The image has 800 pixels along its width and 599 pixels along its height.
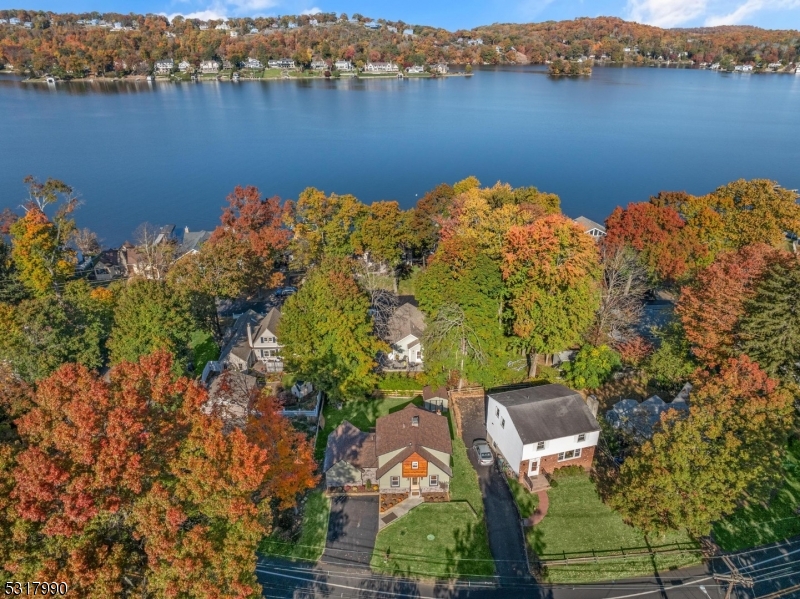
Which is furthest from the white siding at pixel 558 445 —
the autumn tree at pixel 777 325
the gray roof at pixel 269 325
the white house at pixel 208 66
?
the white house at pixel 208 66

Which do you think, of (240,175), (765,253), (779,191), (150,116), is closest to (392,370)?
(765,253)

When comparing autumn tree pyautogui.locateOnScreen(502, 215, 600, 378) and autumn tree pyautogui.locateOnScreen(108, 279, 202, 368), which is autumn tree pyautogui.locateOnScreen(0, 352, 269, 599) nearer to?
autumn tree pyautogui.locateOnScreen(108, 279, 202, 368)

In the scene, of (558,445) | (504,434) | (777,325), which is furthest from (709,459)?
(777,325)

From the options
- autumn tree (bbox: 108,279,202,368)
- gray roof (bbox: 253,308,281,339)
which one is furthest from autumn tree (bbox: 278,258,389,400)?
autumn tree (bbox: 108,279,202,368)

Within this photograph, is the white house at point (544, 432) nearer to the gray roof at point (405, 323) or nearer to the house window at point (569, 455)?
the house window at point (569, 455)

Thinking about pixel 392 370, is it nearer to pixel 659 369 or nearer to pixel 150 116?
pixel 659 369

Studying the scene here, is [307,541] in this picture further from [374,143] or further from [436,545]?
[374,143]
